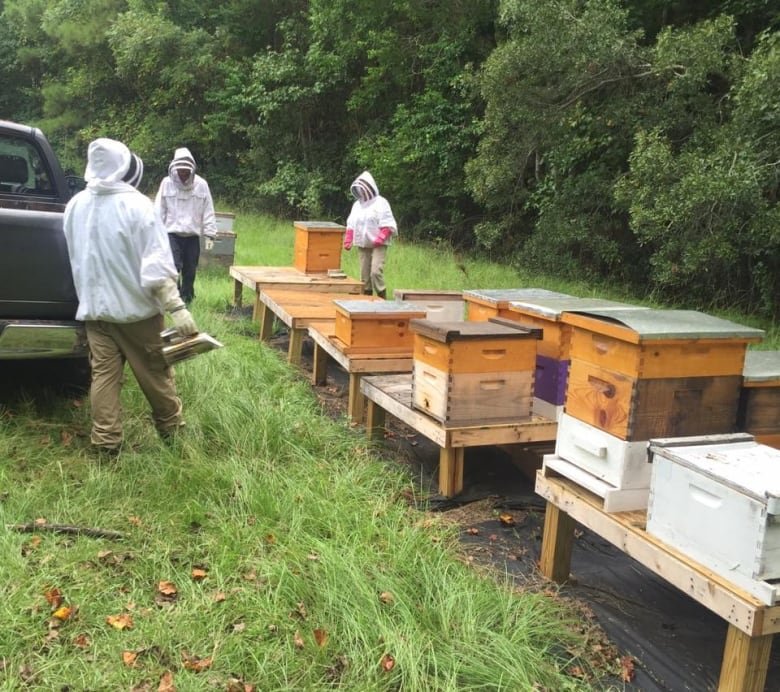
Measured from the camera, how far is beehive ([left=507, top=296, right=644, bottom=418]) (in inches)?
160

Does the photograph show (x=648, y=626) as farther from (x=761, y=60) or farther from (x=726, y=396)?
(x=761, y=60)

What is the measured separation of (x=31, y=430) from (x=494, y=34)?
49.9ft

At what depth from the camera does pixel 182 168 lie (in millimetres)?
7766

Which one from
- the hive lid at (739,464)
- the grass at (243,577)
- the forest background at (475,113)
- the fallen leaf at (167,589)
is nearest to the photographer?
the hive lid at (739,464)

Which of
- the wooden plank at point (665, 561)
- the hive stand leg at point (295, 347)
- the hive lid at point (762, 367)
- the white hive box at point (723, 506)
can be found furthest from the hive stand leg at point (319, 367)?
the white hive box at point (723, 506)

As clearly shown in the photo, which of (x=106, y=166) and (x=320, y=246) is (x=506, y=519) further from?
(x=320, y=246)

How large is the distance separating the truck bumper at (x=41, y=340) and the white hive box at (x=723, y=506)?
3.15 meters

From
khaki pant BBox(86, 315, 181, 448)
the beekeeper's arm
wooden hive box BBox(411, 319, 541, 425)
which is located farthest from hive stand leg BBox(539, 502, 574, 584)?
khaki pant BBox(86, 315, 181, 448)

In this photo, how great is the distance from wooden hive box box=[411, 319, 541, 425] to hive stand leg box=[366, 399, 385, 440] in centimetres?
83

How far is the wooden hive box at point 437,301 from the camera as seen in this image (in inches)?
229

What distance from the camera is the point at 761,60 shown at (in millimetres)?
7250

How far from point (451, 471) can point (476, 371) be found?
1.97 feet

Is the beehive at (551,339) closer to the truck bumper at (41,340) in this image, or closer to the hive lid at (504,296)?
the hive lid at (504,296)

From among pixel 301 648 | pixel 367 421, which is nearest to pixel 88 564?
pixel 301 648
